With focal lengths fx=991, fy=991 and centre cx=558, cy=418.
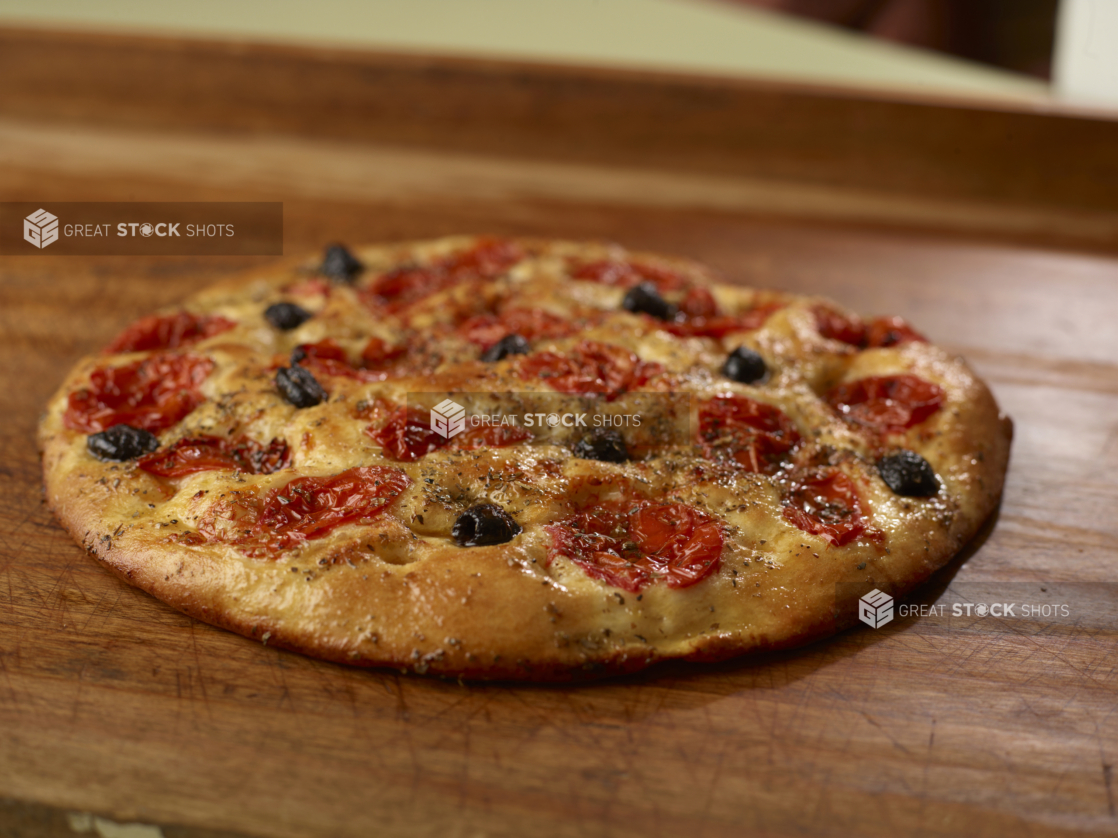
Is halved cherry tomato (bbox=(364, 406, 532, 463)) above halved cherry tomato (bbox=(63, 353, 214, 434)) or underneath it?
above

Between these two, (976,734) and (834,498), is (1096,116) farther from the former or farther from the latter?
(976,734)

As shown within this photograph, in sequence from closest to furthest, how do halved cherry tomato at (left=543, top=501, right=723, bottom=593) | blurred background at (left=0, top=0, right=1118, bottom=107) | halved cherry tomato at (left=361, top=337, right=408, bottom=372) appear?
halved cherry tomato at (left=543, top=501, right=723, bottom=593) → halved cherry tomato at (left=361, top=337, right=408, bottom=372) → blurred background at (left=0, top=0, right=1118, bottom=107)

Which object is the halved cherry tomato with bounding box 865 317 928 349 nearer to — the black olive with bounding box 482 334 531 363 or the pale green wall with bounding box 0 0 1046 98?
the black olive with bounding box 482 334 531 363

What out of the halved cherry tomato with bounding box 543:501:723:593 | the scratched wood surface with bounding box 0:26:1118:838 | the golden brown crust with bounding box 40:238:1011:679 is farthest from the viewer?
the halved cherry tomato with bounding box 543:501:723:593

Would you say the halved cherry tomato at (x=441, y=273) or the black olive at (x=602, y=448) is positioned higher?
the halved cherry tomato at (x=441, y=273)

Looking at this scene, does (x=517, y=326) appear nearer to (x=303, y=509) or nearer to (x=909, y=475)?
(x=303, y=509)

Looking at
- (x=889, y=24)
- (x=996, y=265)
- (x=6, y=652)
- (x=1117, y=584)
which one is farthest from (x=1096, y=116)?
(x=6, y=652)
